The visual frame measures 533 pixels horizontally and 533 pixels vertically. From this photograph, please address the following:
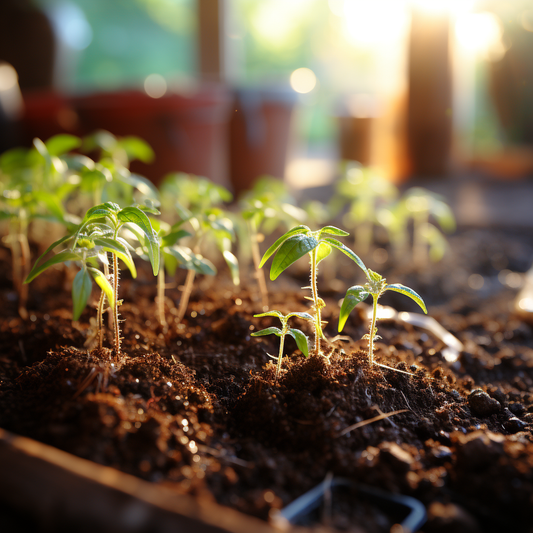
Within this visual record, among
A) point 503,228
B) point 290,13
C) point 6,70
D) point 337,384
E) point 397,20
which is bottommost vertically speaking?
point 503,228

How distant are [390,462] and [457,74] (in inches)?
192

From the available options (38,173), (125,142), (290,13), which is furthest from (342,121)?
(290,13)

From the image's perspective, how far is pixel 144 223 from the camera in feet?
2.80

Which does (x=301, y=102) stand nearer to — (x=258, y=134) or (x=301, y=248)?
(x=258, y=134)

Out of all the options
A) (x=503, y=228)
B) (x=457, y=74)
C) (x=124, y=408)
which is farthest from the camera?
(x=457, y=74)

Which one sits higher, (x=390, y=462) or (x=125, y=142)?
(x=125, y=142)

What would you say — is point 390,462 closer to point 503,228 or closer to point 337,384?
point 337,384

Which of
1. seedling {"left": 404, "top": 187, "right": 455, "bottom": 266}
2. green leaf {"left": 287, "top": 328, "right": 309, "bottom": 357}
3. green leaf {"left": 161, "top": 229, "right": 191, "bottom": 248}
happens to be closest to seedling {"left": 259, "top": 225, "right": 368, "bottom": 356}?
green leaf {"left": 287, "top": 328, "right": 309, "bottom": 357}

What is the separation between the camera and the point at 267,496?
70 centimetres

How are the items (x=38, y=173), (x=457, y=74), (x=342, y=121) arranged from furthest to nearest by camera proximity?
(x=342, y=121) → (x=457, y=74) → (x=38, y=173)

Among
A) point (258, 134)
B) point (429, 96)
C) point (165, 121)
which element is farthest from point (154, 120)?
point (429, 96)

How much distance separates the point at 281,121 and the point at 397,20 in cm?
237

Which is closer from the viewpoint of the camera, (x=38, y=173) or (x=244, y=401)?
(x=244, y=401)

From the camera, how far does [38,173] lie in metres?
1.49
